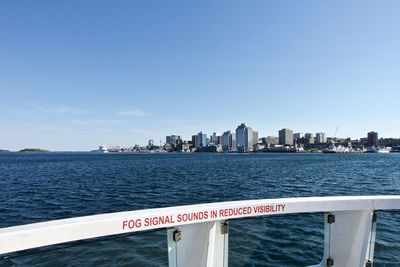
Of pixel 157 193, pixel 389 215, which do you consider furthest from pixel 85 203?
pixel 389 215

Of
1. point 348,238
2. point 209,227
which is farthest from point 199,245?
point 348,238

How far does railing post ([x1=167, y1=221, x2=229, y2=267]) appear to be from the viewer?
2770 millimetres

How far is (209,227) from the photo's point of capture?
286 cm

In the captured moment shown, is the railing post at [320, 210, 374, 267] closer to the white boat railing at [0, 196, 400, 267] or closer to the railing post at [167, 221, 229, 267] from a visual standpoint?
the white boat railing at [0, 196, 400, 267]

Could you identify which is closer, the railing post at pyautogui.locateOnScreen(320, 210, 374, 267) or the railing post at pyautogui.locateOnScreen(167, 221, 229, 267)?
the railing post at pyautogui.locateOnScreen(167, 221, 229, 267)

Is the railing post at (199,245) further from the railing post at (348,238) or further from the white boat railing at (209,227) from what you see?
the railing post at (348,238)

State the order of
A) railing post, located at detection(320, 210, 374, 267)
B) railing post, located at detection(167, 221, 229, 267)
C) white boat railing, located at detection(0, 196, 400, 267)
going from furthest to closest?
1. railing post, located at detection(320, 210, 374, 267)
2. railing post, located at detection(167, 221, 229, 267)
3. white boat railing, located at detection(0, 196, 400, 267)

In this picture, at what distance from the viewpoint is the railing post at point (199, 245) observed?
2.77 meters

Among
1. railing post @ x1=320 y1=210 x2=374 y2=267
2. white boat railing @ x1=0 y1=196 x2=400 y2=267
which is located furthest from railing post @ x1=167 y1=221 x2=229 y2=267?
railing post @ x1=320 y1=210 x2=374 y2=267

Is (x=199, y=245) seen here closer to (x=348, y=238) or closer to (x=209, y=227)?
(x=209, y=227)

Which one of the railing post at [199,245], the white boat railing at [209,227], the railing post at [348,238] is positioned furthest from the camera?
the railing post at [348,238]

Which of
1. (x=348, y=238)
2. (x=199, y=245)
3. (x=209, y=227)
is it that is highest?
(x=209, y=227)

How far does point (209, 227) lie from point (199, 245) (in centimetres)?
22

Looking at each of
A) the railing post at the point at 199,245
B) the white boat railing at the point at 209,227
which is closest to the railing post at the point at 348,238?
the white boat railing at the point at 209,227
